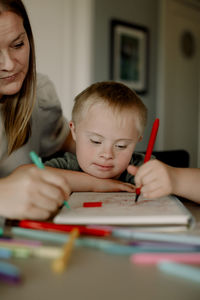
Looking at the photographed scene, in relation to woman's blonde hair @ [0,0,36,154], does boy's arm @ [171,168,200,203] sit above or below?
below

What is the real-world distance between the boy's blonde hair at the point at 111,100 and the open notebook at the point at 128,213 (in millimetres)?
336

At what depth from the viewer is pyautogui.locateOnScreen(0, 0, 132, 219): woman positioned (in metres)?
0.62

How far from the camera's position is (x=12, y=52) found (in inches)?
39.9

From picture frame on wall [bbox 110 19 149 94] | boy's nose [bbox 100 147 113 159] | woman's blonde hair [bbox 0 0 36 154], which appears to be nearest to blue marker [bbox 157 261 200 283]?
boy's nose [bbox 100 147 113 159]

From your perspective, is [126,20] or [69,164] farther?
[126,20]

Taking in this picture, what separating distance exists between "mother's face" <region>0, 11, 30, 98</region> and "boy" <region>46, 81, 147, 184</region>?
204 millimetres

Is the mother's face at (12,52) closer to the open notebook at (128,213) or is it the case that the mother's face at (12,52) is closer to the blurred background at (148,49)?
the open notebook at (128,213)

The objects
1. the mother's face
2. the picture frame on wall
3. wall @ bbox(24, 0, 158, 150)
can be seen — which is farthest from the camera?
the picture frame on wall

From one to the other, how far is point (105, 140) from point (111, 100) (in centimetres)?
13

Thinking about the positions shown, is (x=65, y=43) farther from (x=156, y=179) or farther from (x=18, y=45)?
(x=156, y=179)

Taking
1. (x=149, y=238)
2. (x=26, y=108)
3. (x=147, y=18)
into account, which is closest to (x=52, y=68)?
(x=147, y=18)

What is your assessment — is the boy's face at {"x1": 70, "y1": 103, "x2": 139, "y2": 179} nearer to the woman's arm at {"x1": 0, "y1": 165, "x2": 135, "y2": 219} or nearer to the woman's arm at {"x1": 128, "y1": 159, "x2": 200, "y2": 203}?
the woman's arm at {"x1": 128, "y1": 159, "x2": 200, "y2": 203}

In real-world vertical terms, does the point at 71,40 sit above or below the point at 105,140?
above

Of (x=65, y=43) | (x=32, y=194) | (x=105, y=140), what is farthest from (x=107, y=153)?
(x=65, y=43)
